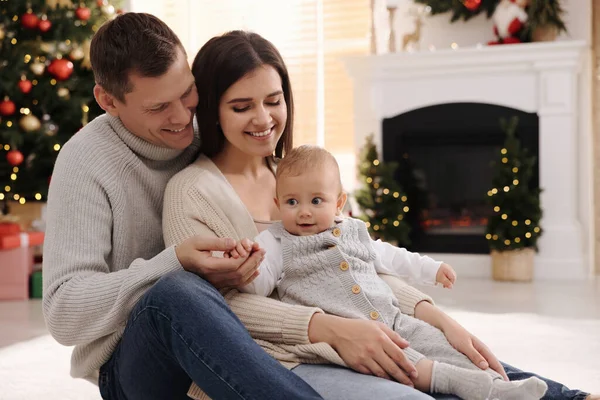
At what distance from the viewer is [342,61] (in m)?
5.83

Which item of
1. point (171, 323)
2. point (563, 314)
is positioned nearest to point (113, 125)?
point (171, 323)

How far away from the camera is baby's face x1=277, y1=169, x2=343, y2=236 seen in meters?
1.79

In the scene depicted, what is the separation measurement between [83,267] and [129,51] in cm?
50

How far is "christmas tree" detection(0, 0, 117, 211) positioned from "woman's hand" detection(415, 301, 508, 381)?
150 inches

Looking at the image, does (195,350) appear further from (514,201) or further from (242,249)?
(514,201)

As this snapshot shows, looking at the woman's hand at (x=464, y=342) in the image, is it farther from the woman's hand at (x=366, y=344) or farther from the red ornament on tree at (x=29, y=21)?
the red ornament on tree at (x=29, y=21)

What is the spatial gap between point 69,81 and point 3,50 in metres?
0.47

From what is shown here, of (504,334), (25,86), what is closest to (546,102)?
(504,334)

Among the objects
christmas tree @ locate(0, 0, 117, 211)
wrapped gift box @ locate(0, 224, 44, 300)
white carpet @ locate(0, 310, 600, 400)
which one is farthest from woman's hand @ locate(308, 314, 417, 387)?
christmas tree @ locate(0, 0, 117, 211)

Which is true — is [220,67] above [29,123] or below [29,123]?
above

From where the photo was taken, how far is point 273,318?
165cm

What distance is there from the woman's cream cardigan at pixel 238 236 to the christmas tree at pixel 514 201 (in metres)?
3.36

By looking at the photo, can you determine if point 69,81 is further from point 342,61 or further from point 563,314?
point 563,314

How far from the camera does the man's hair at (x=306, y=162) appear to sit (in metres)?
1.80
